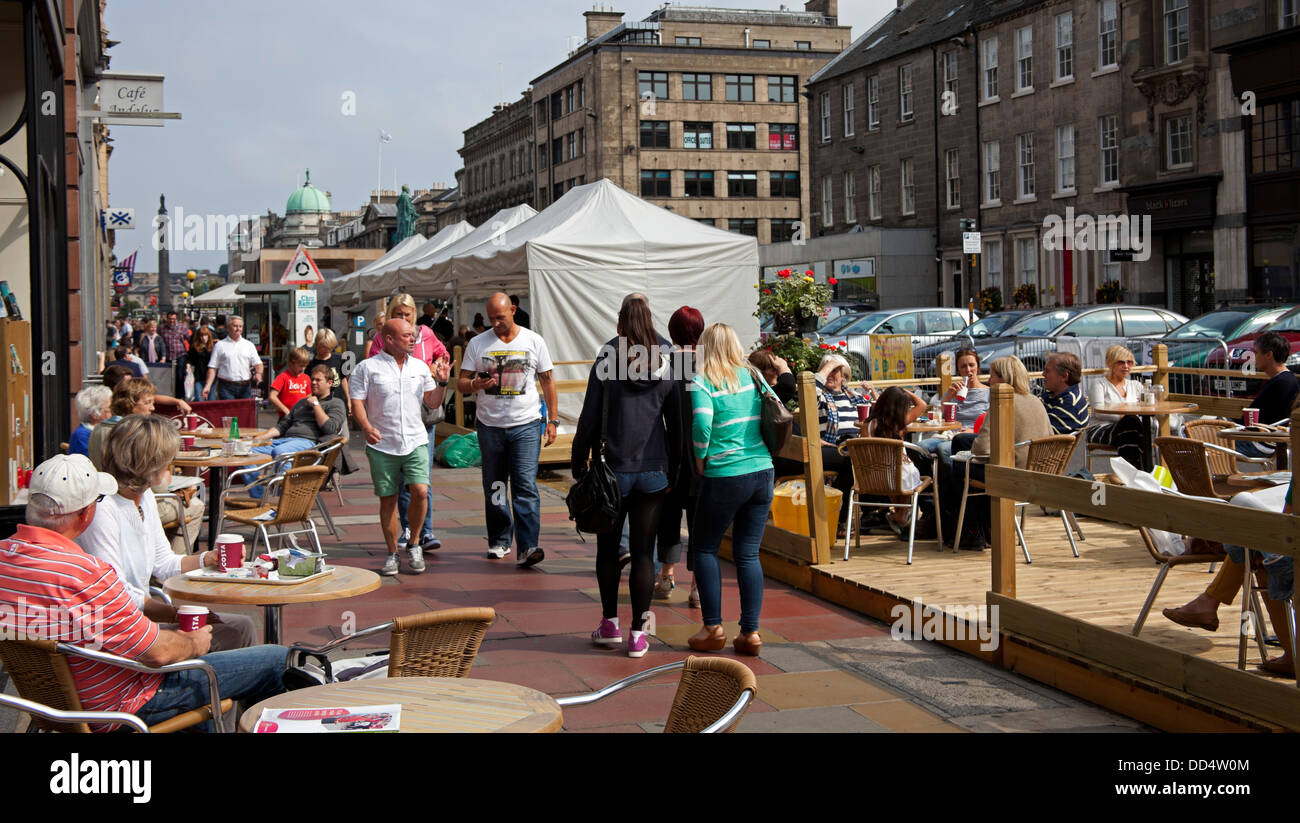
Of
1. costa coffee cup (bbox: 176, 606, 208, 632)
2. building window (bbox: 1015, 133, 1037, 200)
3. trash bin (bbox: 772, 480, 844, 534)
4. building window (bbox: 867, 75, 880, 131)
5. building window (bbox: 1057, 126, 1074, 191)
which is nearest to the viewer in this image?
costa coffee cup (bbox: 176, 606, 208, 632)

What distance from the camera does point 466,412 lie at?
58.5 ft

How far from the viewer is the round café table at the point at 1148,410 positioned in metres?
11.4

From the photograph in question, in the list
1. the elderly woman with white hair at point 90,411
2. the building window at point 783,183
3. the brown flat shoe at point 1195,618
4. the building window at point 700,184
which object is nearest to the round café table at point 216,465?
the elderly woman with white hair at point 90,411

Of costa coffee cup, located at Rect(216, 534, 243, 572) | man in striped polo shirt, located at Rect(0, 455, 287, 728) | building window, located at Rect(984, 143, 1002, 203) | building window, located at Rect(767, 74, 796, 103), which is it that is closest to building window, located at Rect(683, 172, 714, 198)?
building window, located at Rect(767, 74, 796, 103)

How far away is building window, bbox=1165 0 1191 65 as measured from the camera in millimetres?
32188

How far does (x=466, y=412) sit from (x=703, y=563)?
11.7 m

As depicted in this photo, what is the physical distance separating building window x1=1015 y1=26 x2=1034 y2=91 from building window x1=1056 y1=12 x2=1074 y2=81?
1.10 meters

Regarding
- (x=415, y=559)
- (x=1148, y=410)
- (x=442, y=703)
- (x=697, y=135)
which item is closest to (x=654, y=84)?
(x=697, y=135)

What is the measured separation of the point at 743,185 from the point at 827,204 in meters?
24.8

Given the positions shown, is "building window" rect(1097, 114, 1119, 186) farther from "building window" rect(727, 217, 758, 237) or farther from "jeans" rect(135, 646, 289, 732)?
"building window" rect(727, 217, 758, 237)

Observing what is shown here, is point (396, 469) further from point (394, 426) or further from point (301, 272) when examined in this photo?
point (301, 272)

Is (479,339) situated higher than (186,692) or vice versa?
(479,339)

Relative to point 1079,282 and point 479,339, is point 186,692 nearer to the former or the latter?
point 479,339

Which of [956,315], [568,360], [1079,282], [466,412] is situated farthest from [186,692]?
[1079,282]
